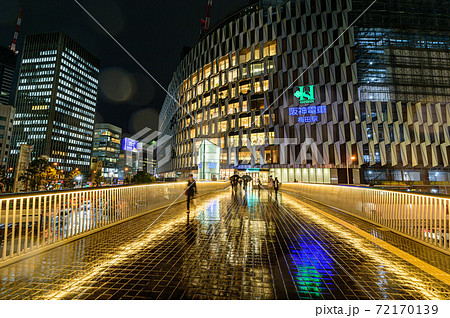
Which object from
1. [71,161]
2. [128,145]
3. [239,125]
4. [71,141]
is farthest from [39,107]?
[239,125]

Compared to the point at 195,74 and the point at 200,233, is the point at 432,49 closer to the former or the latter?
the point at 195,74

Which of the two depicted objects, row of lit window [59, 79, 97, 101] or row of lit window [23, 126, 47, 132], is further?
row of lit window [59, 79, 97, 101]

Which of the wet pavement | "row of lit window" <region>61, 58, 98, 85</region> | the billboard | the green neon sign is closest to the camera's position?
the wet pavement

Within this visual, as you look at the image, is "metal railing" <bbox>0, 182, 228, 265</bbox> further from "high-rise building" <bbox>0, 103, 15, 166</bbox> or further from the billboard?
"high-rise building" <bbox>0, 103, 15, 166</bbox>

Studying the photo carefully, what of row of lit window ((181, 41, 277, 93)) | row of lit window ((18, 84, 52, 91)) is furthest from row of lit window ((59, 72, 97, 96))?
row of lit window ((181, 41, 277, 93))

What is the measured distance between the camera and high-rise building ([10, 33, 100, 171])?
101438 millimetres

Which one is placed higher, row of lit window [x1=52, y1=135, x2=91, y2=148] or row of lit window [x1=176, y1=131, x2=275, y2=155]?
row of lit window [x1=52, y1=135, x2=91, y2=148]

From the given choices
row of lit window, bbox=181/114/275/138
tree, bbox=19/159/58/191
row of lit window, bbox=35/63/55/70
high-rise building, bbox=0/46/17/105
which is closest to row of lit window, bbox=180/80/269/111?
row of lit window, bbox=181/114/275/138

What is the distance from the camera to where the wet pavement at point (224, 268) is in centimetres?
298

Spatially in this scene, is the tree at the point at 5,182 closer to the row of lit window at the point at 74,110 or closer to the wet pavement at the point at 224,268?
the wet pavement at the point at 224,268

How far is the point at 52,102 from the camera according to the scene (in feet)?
336

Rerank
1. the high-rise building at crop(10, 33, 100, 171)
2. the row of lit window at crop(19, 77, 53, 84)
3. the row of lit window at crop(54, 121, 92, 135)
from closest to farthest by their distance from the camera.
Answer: the high-rise building at crop(10, 33, 100, 171), the row of lit window at crop(19, 77, 53, 84), the row of lit window at crop(54, 121, 92, 135)

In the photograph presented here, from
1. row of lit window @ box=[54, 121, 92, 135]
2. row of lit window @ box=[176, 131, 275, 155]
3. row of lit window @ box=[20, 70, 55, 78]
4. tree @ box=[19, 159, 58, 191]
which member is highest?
row of lit window @ box=[20, 70, 55, 78]

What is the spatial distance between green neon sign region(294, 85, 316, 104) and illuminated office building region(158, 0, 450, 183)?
182 millimetres
